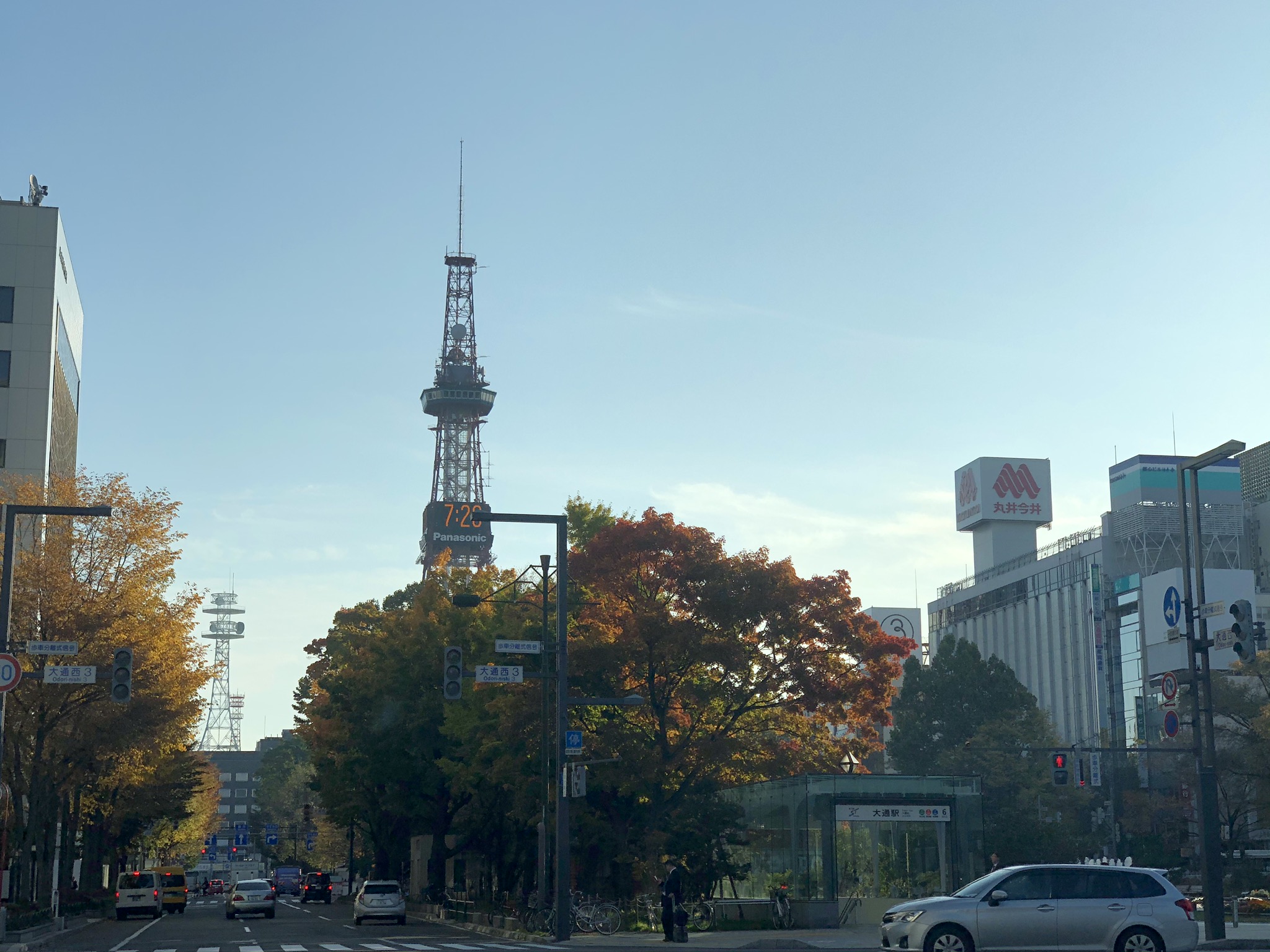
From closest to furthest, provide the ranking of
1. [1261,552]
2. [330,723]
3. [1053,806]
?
[330,723]
[1053,806]
[1261,552]

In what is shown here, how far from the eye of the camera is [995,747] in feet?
249

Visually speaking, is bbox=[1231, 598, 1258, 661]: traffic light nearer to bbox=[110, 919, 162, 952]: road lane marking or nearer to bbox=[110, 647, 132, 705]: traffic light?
bbox=[110, 647, 132, 705]: traffic light

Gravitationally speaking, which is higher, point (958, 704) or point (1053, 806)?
point (958, 704)

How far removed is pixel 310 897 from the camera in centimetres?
8250

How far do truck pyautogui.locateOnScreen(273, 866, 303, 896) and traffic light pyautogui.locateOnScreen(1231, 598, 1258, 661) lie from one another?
74802mm

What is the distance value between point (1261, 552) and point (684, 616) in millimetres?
93856

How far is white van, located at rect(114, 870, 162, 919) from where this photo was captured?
176ft

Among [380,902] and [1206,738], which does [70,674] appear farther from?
[1206,738]

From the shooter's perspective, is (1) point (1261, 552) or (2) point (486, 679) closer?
(2) point (486, 679)

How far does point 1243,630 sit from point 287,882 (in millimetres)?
75958

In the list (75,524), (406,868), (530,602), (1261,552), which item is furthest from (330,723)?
(1261,552)

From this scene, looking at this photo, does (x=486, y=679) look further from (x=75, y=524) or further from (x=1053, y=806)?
(x=1053, y=806)

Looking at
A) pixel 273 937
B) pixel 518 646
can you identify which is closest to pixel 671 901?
pixel 518 646

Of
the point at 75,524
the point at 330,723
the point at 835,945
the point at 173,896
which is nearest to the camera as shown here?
the point at 835,945
